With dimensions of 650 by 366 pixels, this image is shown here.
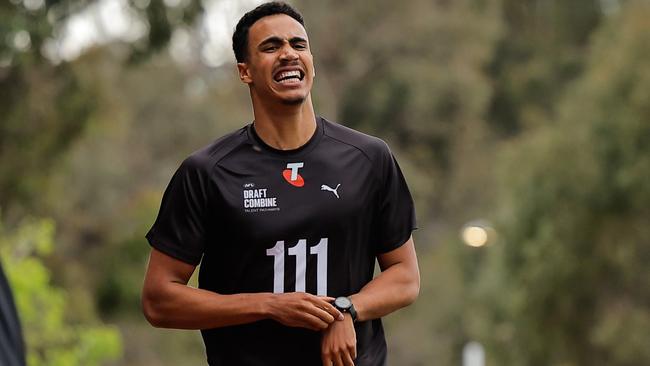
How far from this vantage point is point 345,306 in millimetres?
5215

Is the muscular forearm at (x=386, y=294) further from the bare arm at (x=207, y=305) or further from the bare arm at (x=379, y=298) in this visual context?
the bare arm at (x=207, y=305)

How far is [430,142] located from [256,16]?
4741 cm

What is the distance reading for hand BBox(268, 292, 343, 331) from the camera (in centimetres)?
513

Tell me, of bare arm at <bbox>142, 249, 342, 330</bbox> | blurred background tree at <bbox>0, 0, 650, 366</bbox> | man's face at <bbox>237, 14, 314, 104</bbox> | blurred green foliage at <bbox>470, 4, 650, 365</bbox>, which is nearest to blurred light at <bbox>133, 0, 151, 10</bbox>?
blurred background tree at <bbox>0, 0, 650, 366</bbox>

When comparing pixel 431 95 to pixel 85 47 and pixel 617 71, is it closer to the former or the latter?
pixel 617 71

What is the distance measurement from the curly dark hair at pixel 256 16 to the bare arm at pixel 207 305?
31.2 inches

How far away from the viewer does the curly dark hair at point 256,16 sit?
17.9ft

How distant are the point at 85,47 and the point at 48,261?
620cm

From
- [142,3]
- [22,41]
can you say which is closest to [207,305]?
[22,41]

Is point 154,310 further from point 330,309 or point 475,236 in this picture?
point 475,236

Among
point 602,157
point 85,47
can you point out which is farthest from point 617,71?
point 85,47

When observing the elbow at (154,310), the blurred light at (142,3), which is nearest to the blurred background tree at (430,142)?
the blurred light at (142,3)

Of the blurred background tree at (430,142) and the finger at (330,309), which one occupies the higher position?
the finger at (330,309)

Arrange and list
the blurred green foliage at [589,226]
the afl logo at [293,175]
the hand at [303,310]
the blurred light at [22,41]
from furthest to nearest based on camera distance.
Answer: the blurred green foliage at [589,226]
the blurred light at [22,41]
the afl logo at [293,175]
the hand at [303,310]
